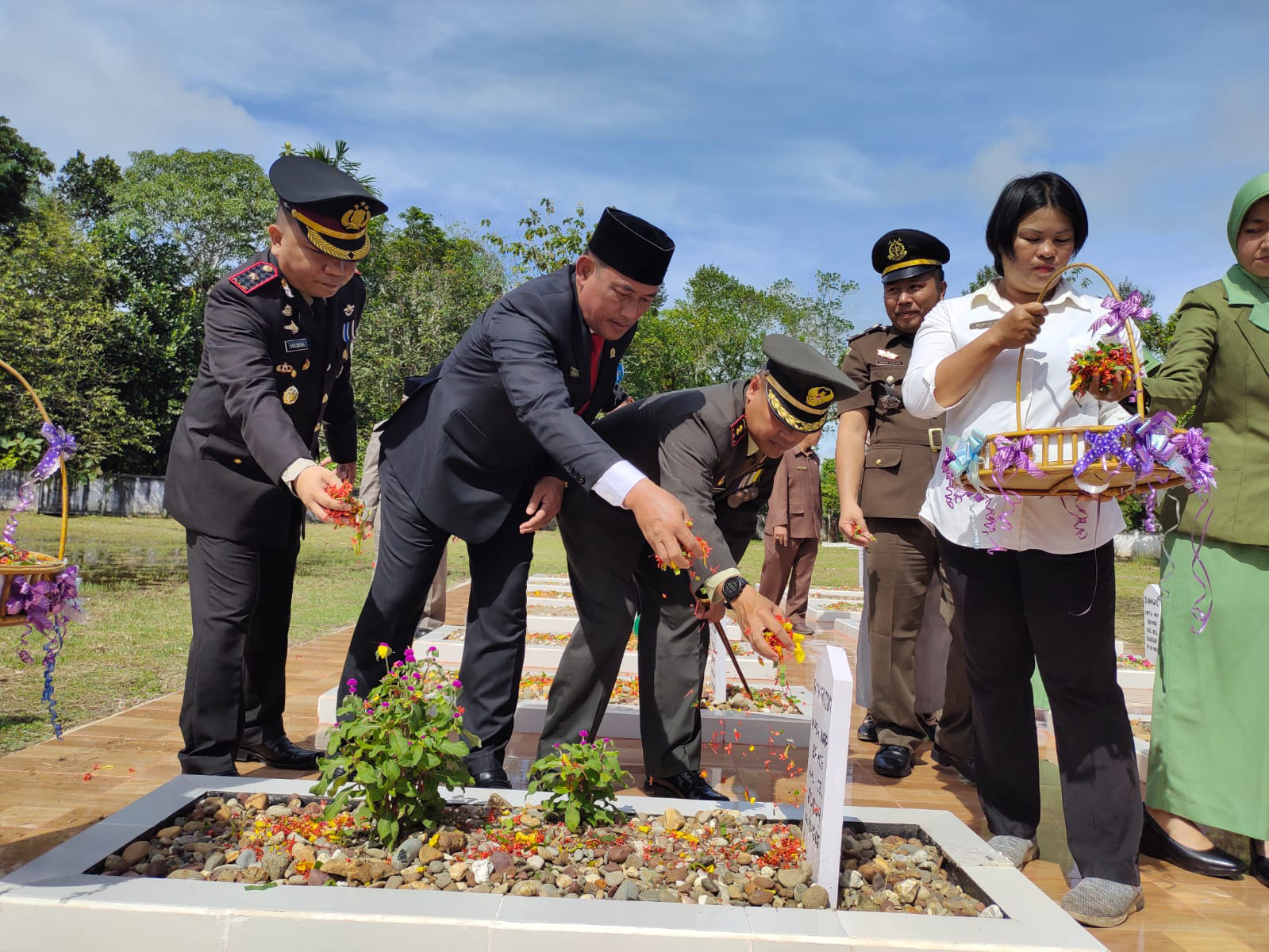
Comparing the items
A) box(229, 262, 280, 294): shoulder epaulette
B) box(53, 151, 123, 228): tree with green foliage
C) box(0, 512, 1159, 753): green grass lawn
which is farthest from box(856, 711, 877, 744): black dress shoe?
box(53, 151, 123, 228): tree with green foliage

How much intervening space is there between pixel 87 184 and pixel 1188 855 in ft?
150

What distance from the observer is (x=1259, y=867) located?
3143 mm

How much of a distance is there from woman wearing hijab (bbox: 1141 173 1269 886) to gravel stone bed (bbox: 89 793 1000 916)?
44.8 inches

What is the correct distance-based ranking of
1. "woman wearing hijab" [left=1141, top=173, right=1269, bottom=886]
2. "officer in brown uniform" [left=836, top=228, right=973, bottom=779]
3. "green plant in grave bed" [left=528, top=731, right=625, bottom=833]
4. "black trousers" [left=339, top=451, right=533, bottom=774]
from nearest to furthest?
"green plant in grave bed" [left=528, top=731, right=625, bottom=833] → "woman wearing hijab" [left=1141, top=173, right=1269, bottom=886] → "black trousers" [left=339, top=451, right=533, bottom=774] → "officer in brown uniform" [left=836, top=228, right=973, bottom=779]

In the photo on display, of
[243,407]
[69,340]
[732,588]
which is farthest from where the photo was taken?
[69,340]

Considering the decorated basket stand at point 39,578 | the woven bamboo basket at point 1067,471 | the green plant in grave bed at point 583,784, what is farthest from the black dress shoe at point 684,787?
the decorated basket stand at point 39,578

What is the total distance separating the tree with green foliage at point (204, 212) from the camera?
34906 mm

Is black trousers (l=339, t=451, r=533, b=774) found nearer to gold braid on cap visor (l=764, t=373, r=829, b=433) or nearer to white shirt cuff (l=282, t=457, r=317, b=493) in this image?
white shirt cuff (l=282, t=457, r=317, b=493)

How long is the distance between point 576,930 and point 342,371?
99.6 inches

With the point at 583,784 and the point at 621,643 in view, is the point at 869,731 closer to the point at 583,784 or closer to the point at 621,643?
the point at 621,643

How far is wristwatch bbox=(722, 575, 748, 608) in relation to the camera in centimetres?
248

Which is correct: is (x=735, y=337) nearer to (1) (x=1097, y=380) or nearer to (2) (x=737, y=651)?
(2) (x=737, y=651)

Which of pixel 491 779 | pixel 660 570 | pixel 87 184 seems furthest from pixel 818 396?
pixel 87 184

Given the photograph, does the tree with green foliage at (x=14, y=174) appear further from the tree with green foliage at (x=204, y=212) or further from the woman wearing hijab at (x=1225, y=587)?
the woman wearing hijab at (x=1225, y=587)
